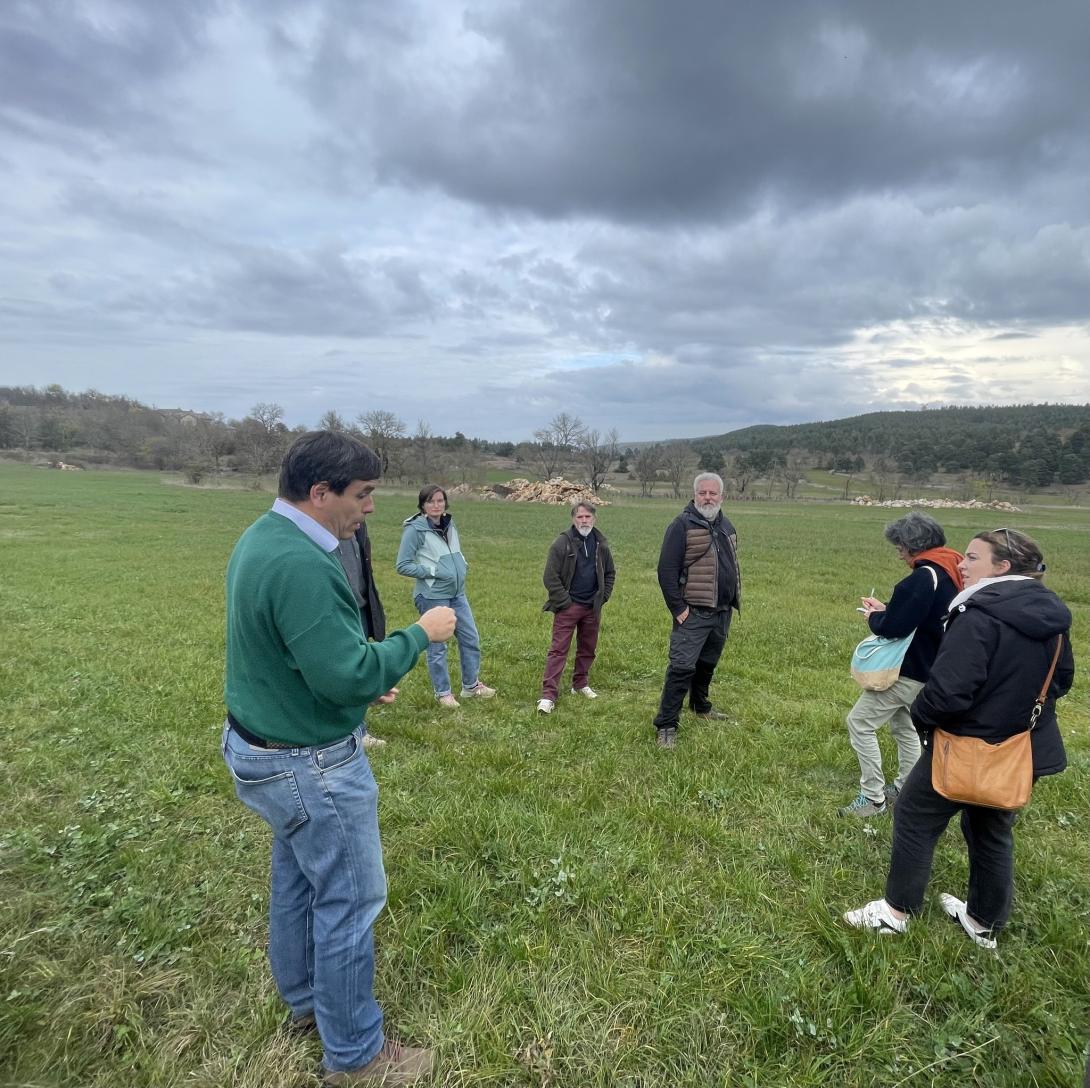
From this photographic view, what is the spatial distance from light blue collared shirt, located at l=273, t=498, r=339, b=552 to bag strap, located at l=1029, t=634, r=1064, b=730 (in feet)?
10.2

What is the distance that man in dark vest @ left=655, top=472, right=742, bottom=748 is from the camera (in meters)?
5.28

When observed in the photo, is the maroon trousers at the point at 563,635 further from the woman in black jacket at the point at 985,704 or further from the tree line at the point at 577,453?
the tree line at the point at 577,453

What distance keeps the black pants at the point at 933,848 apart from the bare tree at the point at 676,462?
260 feet

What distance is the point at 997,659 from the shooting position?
2.66 meters

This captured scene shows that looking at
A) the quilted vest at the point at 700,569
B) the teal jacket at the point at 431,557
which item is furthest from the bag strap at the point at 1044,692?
the teal jacket at the point at 431,557

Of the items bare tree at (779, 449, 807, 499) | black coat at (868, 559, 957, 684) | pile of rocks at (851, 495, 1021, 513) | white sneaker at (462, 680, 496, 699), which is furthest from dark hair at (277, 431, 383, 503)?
pile of rocks at (851, 495, 1021, 513)

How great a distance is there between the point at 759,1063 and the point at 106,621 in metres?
10.1

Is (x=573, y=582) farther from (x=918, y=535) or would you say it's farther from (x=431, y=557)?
(x=918, y=535)

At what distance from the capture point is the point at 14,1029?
2439mm

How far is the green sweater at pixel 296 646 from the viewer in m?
1.89

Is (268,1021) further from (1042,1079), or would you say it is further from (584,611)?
(584,611)

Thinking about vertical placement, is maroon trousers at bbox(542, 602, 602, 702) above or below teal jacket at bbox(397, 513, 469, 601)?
below

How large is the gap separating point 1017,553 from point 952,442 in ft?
409

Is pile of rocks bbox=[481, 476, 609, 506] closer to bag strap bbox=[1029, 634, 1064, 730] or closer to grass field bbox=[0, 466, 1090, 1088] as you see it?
grass field bbox=[0, 466, 1090, 1088]
